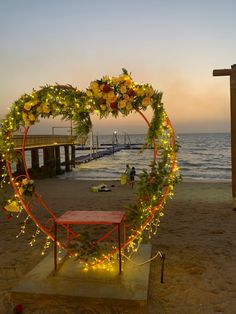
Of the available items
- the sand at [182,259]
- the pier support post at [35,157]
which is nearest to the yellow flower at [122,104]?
the sand at [182,259]

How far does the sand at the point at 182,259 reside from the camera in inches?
189

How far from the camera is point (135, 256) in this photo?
6.26 metres

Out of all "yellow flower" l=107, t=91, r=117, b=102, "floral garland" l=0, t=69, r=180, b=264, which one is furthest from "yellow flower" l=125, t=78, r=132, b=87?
"yellow flower" l=107, t=91, r=117, b=102

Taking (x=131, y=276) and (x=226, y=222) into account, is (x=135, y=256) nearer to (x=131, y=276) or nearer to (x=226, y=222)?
(x=131, y=276)

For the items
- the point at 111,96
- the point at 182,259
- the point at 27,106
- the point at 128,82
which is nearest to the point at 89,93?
the point at 111,96

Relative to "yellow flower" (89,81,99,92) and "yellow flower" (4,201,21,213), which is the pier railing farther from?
"yellow flower" (89,81,99,92)

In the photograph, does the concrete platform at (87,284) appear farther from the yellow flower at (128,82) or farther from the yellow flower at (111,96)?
the yellow flower at (128,82)

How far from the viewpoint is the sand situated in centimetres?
480

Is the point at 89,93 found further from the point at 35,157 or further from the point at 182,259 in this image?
the point at 35,157

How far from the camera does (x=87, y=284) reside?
511cm

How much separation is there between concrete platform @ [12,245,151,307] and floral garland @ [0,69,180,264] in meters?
0.70

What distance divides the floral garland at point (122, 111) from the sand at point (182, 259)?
1.15 metres

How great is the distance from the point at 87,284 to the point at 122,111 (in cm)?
276

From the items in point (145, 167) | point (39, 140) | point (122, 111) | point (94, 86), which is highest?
point (94, 86)
